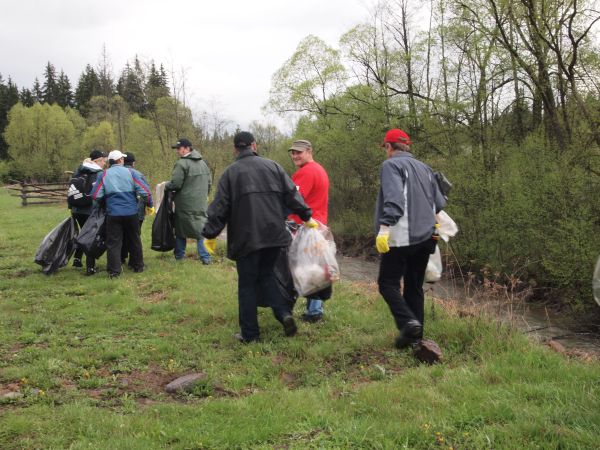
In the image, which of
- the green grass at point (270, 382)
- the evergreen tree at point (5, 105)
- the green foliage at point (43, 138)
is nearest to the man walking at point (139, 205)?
the green grass at point (270, 382)

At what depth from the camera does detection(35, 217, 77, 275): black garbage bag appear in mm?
8109

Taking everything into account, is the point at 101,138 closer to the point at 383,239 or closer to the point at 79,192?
the point at 79,192

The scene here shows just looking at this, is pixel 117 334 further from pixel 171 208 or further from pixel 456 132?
pixel 456 132

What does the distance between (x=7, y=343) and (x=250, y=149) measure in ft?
10.0

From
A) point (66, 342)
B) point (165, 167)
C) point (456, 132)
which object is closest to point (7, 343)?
point (66, 342)

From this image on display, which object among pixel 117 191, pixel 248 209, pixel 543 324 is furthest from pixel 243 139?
pixel 543 324

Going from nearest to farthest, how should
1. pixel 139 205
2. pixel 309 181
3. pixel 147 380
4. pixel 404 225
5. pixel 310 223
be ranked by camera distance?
pixel 147 380
pixel 404 225
pixel 310 223
pixel 309 181
pixel 139 205

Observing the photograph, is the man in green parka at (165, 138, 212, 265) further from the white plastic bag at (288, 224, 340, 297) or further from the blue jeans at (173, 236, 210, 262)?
the white plastic bag at (288, 224, 340, 297)

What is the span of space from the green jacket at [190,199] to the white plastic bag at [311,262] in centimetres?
371

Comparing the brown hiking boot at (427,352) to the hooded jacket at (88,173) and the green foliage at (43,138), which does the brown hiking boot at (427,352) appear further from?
the green foliage at (43,138)

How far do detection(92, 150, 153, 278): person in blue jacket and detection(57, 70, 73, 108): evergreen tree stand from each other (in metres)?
72.9

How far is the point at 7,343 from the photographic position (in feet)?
16.3

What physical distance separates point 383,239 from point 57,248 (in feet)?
20.0

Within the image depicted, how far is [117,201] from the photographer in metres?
7.65
